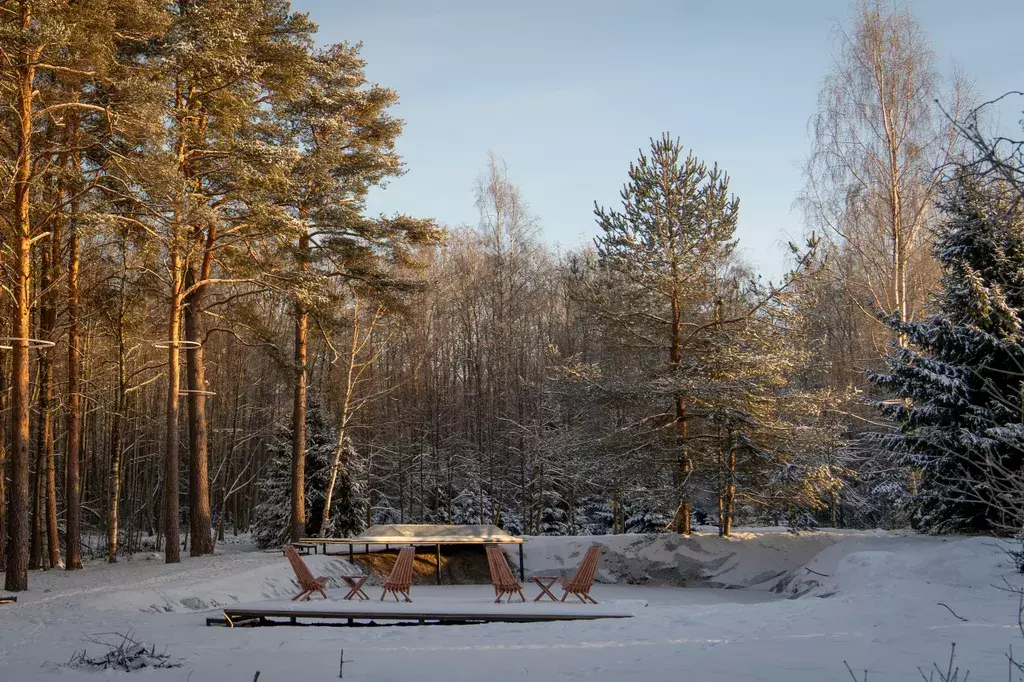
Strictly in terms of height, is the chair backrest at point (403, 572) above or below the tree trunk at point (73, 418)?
below

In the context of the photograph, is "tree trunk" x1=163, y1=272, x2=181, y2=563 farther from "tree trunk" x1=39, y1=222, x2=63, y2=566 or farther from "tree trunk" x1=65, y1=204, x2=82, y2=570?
"tree trunk" x1=39, y1=222, x2=63, y2=566

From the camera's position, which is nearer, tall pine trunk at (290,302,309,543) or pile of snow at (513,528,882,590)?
pile of snow at (513,528,882,590)

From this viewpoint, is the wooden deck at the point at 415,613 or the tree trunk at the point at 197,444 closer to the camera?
the wooden deck at the point at 415,613

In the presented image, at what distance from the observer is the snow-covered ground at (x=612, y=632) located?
6133 mm

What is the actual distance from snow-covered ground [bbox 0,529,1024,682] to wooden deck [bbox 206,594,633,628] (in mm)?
408

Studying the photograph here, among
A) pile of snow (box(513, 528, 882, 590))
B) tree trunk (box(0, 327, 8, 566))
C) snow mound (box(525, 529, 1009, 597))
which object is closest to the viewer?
snow mound (box(525, 529, 1009, 597))

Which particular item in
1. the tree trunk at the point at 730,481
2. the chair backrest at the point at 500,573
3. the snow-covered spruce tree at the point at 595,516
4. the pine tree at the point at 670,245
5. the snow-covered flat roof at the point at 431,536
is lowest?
the snow-covered spruce tree at the point at 595,516

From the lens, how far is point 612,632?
8023 millimetres

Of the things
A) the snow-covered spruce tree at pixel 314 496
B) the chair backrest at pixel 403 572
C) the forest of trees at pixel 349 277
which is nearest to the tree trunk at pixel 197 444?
the forest of trees at pixel 349 277

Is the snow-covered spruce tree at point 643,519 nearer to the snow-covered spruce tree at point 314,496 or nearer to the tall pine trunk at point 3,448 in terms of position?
the snow-covered spruce tree at point 314,496

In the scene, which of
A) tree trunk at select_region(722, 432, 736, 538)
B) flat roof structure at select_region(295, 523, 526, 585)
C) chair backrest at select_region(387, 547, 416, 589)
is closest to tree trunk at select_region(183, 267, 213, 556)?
flat roof structure at select_region(295, 523, 526, 585)

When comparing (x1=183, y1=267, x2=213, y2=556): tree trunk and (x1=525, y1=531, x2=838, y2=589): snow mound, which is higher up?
(x1=183, y1=267, x2=213, y2=556): tree trunk

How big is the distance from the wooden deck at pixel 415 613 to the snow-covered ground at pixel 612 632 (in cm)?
41

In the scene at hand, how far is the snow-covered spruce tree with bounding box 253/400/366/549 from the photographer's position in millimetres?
21516
